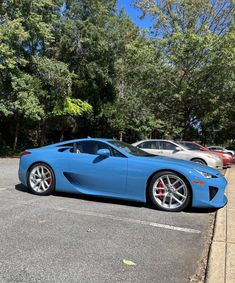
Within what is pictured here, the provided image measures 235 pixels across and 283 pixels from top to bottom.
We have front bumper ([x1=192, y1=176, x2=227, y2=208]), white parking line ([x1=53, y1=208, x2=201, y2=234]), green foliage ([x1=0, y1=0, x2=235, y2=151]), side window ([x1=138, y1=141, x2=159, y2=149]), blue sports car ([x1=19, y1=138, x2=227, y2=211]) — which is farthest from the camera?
green foliage ([x1=0, y1=0, x2=235, y2=151])

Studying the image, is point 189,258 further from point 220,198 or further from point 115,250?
point 220,198

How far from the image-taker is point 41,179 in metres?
7.64

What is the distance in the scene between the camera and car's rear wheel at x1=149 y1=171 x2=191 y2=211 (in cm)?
640

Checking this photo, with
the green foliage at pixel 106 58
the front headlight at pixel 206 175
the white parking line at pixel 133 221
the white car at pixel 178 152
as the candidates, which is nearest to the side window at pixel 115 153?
the white parking line at pixel 133 221

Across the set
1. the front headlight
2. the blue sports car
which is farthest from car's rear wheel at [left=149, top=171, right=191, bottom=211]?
the front headlight

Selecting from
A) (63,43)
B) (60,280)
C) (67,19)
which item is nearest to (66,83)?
(63,43)

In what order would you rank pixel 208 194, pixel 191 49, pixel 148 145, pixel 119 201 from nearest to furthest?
pixel 208 194, pixel 119 201, pixel 148 145, pixel 191 49

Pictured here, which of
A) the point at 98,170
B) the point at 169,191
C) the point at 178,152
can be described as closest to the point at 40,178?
the point at 98,170

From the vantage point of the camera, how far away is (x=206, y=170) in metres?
6.61

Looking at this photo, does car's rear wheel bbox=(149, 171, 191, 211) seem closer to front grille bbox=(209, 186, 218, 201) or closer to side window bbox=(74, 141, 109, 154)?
front grille bbox=(209, 186, 218, 201)

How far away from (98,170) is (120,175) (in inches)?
19.3

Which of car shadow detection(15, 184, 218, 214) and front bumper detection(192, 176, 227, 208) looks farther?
car shadow detection(15, 184, 218, 214)

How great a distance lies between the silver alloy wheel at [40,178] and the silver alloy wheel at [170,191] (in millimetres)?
2395

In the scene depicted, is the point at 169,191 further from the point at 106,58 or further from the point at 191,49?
the point at 106,58
